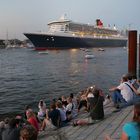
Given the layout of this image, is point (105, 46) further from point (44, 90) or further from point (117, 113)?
point (117, 113)

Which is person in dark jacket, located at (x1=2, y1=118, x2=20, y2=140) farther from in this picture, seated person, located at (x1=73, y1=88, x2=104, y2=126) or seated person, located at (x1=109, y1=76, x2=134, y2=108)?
seated person, located at (x1=109, y1=76, x2=134, y2=108)

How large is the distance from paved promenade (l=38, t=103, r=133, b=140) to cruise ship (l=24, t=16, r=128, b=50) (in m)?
89.3

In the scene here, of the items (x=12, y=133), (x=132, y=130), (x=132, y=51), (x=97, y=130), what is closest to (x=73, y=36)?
(x=132, y=51)

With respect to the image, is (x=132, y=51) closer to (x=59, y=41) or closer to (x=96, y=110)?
(x=96, y=110)

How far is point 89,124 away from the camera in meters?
9.57

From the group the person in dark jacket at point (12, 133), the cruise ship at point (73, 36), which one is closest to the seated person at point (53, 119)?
the person in dark jacket at point (12, 133)

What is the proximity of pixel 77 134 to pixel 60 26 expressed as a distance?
102 meters

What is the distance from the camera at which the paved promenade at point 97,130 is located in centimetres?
810

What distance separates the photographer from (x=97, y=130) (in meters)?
8.63

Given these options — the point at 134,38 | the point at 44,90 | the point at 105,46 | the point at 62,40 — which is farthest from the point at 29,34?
the point at 134,38

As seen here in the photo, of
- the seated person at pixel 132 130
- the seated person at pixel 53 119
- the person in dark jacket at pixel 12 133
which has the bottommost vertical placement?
the seated person at pixel 53 119

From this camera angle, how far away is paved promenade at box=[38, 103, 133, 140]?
319 inches

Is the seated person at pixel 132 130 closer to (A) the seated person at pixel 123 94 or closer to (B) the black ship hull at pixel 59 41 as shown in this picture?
(A) the seated person at pixel 123 94

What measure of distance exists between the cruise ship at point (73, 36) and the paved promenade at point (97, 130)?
89.3 metres
